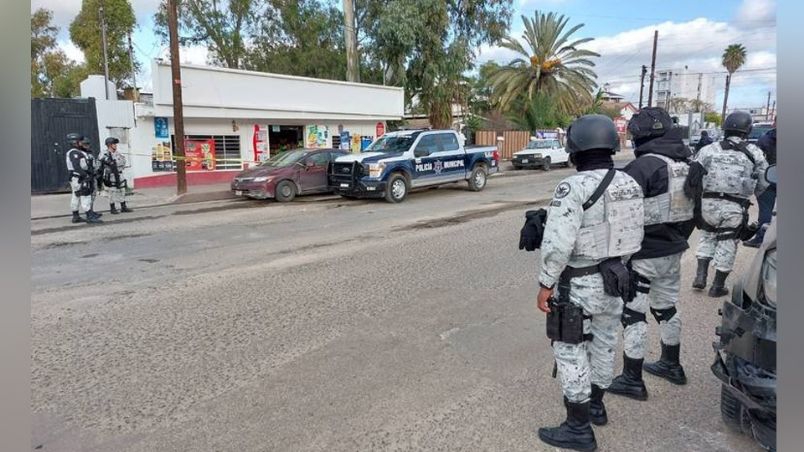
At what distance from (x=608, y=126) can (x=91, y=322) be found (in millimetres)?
4715

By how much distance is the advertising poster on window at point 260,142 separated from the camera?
64.2 feet

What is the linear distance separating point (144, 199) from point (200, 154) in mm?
4095

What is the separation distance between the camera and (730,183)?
5.11m

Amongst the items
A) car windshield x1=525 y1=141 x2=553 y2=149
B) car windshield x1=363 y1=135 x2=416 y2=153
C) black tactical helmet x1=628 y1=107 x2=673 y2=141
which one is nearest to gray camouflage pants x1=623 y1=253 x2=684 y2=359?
black tactical helmet x1=628 y1=107 x2=673 y2=141

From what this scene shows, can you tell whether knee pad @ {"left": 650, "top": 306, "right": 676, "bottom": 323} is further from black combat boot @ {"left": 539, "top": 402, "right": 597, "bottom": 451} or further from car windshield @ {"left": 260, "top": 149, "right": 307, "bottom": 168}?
car windshield @ {"left": 260, "top": 149, "right": 307, "bottom": 168}

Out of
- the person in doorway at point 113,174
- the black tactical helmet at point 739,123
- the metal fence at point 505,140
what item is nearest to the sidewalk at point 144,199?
the person in doorway at point 113,174

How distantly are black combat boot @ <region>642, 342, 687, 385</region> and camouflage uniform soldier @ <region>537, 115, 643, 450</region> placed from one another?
0.97 meters

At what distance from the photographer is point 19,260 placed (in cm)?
108

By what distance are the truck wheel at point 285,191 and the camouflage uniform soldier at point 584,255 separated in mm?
11661

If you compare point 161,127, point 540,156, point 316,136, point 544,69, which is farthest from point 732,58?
point 161,127

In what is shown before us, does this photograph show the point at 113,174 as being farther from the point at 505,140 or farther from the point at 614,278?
the point at 505,140

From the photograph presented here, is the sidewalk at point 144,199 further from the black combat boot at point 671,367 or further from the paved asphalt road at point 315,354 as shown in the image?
the black combat boot at point 671,367

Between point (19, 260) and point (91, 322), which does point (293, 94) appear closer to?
point (91, 322)

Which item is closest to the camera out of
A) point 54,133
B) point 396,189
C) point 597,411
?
point 597,411
